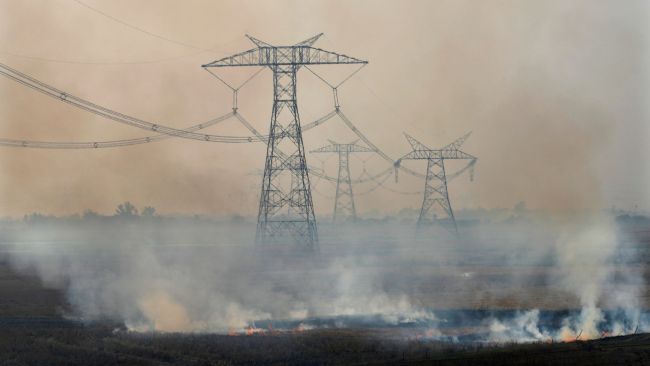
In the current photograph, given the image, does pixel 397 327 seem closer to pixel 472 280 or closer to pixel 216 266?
pixel 472 280

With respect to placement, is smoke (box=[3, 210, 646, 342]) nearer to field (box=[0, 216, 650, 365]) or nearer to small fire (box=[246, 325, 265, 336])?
small fire (box=[246, 325, 265, 336])

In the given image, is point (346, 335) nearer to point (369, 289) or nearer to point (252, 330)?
point (252, 330)

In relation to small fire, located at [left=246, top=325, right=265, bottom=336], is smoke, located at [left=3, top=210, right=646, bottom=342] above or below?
above

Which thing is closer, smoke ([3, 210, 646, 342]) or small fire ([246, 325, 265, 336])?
small fire ([246, 325, 265, 336])

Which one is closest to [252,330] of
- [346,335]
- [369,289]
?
[346,335]

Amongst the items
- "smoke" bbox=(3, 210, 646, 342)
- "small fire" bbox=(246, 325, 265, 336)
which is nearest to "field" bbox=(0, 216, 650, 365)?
"small fire" bbox=(246, 325, 265, 336)

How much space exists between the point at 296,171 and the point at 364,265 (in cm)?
3515

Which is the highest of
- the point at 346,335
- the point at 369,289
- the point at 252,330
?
the point at 369,289

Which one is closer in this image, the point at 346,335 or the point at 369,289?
the point at 346,335

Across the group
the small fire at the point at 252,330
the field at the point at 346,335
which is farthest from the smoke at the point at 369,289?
the field at the point at 346,335

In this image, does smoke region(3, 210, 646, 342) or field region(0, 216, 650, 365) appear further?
smoke region(3, 210, 646, 342)

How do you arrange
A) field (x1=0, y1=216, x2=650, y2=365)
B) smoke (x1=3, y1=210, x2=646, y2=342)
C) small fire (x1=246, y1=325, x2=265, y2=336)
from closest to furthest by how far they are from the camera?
1. field (x1=0, y1=216, x2=650, y2=365)
2. small fire (x1=246, y1=325, x2=265, y2=336)
3. smoke (x1=3, y1=210, x2=646, y2=342)

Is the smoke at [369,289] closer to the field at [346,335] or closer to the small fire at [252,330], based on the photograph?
the small fire at [252,330]

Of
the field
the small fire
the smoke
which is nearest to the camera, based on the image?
the field
